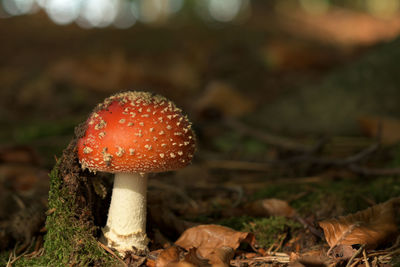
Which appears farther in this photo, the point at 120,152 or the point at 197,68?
the point at 197,68

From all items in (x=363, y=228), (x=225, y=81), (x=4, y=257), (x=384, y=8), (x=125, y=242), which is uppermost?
(x=384, y=8)

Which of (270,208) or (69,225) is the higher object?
(270,208)

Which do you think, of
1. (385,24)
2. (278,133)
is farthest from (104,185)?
(385,24)

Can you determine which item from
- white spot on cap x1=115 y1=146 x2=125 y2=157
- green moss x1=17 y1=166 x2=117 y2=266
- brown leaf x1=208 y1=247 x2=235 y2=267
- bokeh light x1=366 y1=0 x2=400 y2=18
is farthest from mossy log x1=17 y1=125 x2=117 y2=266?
bokeh light x1=366 y1=0 x2=400 y2=18

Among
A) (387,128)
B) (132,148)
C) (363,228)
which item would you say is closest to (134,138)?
(132,148)

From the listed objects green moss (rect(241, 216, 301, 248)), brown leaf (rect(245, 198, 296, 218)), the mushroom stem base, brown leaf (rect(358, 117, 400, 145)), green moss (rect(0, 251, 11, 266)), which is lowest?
green moss (rect(0, 251, 11, 266))

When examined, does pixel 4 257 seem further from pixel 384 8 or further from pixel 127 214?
pixel 384 8

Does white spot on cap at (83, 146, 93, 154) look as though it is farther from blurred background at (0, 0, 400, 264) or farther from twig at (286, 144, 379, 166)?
twig at (286, 144, 379, 166)
